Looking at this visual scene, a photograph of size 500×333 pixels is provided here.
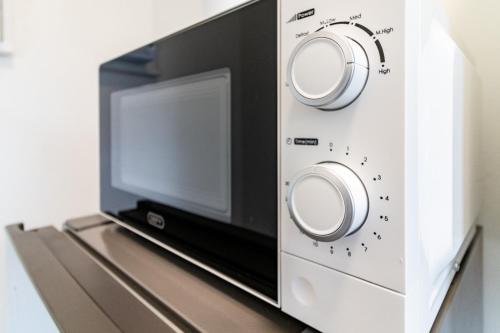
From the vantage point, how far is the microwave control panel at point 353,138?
259 millimetres

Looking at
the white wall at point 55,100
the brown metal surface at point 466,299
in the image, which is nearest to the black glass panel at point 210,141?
the brown metal surface at point 466,299

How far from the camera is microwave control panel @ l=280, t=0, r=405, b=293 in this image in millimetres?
259

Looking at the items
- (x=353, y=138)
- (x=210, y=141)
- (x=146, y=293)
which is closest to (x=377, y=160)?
(x=353, y=138)

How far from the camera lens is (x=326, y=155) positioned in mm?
301

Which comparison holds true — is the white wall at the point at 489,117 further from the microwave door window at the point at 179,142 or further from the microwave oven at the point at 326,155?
the microwave door window at the point at 179,142

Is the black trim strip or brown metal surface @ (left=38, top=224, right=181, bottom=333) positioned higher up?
the black trim strip

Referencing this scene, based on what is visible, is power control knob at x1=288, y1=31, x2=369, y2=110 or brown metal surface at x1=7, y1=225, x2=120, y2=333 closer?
power control knob at x1=288, y1=31, x2=369, y2=110

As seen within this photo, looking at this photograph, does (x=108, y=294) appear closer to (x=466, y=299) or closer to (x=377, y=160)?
(x=377, y=160)

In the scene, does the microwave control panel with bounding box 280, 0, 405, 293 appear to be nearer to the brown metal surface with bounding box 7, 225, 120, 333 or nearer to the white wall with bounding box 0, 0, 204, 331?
the brown metal surface with bounding box 7, 225, 120, 333

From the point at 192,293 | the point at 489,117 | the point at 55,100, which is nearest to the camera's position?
the point at 192,293

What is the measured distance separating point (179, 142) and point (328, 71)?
1.01 ft

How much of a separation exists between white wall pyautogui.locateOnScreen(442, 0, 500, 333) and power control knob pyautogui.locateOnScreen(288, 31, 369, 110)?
0.47 meters

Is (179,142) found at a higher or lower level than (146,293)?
higher

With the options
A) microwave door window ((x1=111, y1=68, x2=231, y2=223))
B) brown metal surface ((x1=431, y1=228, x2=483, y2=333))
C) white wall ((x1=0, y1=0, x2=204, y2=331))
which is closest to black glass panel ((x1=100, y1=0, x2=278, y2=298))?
microwave door window ((x1=111, y1=68, x2=231, y2=223))
